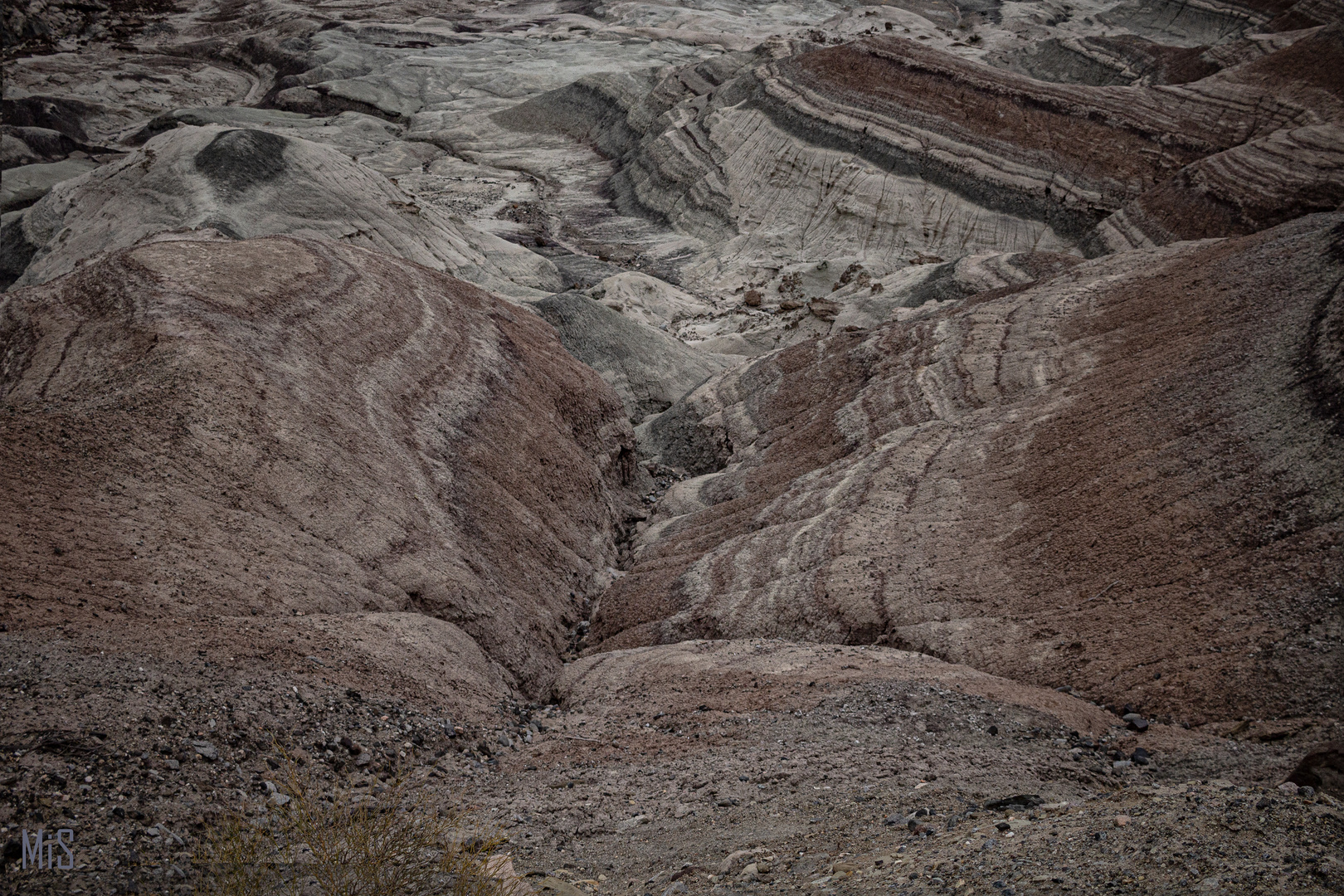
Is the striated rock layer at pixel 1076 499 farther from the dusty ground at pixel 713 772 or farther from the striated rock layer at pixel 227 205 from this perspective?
the striated rock layer at pixel 227 205

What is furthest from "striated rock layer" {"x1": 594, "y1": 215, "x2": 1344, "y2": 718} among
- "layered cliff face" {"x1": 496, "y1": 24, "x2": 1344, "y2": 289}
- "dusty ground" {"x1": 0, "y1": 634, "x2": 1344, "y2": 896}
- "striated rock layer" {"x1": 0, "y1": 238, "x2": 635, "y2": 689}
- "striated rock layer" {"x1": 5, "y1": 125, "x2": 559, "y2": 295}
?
"layered cliff face" {"x1": 496, "y1": 24, "x2": 1344, "y2": 289}

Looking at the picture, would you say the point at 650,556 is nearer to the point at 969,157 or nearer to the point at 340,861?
the point at 340,861

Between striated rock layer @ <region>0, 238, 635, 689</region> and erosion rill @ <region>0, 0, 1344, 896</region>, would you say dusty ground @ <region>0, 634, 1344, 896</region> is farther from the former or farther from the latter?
striated rock layer @ <region>0, 238, 635, 689</region>

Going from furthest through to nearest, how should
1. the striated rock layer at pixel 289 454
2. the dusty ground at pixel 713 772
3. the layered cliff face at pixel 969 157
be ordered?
the layered cliff face at pixel 969 157, the striated rock layer at pixel 289 454, the dusty ground at pixel 713 772

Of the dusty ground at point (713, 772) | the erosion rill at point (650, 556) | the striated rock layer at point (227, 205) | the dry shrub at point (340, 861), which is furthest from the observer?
the striated rock layer at point (227, 205)

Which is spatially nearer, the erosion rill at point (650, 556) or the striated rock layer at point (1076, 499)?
the erosion rill at point (650, 556)

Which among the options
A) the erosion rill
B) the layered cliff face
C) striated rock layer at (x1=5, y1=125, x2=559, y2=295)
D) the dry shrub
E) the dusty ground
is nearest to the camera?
the dry shrub

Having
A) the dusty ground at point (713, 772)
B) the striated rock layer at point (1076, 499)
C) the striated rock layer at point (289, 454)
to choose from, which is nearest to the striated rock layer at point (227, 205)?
the striated rock layer at point (289, 454)
